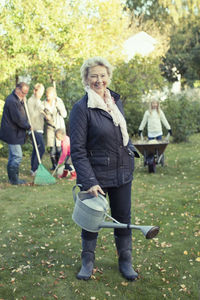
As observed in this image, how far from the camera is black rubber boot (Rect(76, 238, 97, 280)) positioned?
354cm

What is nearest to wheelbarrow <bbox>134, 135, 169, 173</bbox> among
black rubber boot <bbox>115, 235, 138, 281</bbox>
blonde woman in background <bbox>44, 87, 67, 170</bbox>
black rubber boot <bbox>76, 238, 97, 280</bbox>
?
blonde woman in background <bbox>44, 87, 67, 170</bbox>

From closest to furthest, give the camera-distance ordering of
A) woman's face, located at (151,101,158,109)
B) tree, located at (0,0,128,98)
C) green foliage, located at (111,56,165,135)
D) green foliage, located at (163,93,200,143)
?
woman's face, located at (151,101,158,109) → tree, located at (0,0,128,98) → green foliage, located at (163,93,200,143) → green foliage, located at (111,56,165,135)

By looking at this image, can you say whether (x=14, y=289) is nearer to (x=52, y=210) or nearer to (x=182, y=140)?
(x=52, y=210)

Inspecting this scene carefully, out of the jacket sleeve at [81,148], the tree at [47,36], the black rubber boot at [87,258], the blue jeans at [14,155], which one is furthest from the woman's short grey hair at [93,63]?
the tree at [47,36]

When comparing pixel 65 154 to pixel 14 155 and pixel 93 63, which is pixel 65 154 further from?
pixel 93 63

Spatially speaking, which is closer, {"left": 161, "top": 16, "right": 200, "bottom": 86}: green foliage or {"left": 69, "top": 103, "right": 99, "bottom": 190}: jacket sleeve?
{"left": 69, "top": 103, "right": 99, "bottom": 190}: jacket sleeve

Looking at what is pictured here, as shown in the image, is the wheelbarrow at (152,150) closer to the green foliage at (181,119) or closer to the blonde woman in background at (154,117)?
the blonde woman in background at (154,117)

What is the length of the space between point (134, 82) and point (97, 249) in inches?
483

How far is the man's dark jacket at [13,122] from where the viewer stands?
294 inches

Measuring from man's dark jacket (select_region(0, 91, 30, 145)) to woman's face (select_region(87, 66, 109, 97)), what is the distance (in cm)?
440

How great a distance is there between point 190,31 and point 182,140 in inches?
861

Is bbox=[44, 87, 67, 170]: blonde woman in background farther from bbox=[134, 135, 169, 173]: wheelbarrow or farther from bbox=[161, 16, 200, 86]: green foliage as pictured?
bbox=[161, 16, 200, 86]: green foliage

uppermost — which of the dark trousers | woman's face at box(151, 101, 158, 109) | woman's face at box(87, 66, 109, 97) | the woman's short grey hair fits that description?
the woman's short grey hair

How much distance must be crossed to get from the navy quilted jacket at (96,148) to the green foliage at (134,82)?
1239 centimetres
